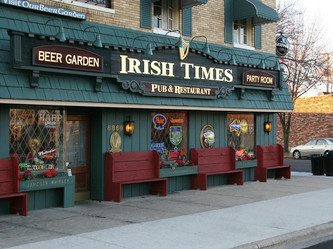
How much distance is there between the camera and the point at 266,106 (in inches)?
606

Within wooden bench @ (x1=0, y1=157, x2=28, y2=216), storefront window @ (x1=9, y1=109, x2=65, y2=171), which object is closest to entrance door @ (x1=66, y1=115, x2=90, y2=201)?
storefront window @ (x1=9, y1=109, x2=65, y2=171)

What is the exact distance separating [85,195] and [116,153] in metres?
1.42

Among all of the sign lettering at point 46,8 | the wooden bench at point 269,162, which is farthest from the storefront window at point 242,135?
the sign lettering at point 46,8

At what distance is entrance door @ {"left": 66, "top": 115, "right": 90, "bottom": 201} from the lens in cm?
1145

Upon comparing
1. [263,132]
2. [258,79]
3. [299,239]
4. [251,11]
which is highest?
[251,11]

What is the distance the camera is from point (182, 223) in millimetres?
8711

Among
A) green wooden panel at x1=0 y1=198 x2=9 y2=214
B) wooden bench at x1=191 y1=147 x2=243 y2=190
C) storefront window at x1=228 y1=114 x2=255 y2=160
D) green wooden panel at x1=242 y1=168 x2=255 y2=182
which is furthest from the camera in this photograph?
green wooden panel at x1=242 y1=168 x2=255 y2=182

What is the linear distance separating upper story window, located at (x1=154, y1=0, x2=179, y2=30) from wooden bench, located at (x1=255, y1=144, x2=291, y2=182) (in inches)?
205

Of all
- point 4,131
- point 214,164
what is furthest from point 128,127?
point 214,164

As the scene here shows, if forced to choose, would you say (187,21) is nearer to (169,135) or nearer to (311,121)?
(169,135)

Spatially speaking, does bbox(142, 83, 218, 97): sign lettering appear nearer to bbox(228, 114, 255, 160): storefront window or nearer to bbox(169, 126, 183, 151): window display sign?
bbox(169, 126, 183, 151): window display sign

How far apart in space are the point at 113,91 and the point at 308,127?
29.1 m

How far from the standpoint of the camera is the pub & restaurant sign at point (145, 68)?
369 inches

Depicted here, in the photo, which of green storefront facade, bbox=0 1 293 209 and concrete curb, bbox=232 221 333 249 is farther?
green storefront facade, bbox=0 1 293 209
